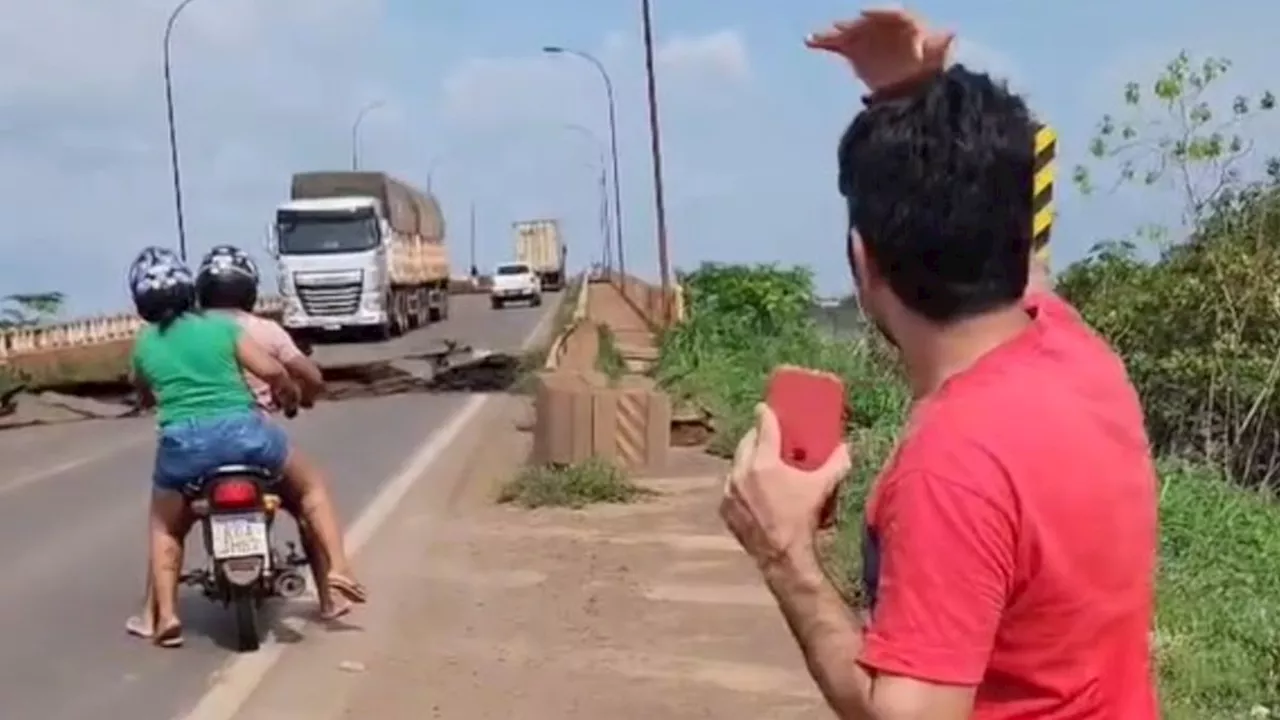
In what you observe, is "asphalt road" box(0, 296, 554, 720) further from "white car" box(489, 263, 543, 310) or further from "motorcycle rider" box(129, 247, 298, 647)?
"white car" box(489, 263, 543, 310)

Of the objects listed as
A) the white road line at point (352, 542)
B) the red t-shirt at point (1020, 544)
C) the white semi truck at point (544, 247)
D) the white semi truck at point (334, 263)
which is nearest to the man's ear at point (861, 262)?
the red t-shirt at point (1020, 544)

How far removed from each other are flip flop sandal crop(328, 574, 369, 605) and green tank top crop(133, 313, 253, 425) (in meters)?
0.95

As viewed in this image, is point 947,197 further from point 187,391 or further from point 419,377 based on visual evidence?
point 419,377

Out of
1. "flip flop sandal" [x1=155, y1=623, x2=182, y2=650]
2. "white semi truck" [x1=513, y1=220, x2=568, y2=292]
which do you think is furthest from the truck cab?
"white semi truck" [x1=513, y1=220, x2=568, y2=292]

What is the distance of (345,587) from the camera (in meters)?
10.4

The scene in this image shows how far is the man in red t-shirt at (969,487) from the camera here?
8.41 ft

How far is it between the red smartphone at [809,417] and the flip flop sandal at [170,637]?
7748 mm

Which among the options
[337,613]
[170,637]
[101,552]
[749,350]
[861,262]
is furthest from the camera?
[749,350]

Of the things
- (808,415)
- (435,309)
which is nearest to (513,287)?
(435,309)

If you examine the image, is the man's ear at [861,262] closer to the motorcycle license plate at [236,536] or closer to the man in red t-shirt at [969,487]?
the man in red t-shirt at [969,487]

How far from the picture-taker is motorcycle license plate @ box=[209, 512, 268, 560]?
9719mm

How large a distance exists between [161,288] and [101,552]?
4450mm

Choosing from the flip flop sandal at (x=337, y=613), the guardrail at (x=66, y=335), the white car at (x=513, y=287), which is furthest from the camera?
the white car at (x=513, y=287)

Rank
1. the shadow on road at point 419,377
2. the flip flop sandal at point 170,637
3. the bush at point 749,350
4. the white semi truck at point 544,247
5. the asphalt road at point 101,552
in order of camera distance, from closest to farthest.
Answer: the asphalt road at point 101,552 → the flip flop sandal at point 170,637 → the bush at point 749,350 → the shadow on road at point 419,377 → the white semi truck at point 544,247
